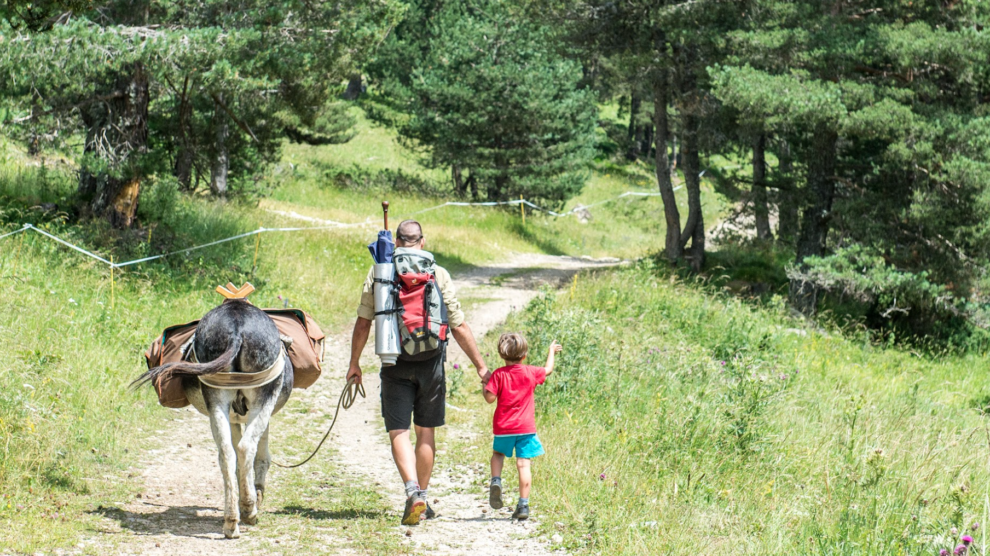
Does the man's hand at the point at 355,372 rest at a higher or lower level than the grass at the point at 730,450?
higher

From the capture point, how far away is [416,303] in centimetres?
544

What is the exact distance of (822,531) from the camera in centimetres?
523

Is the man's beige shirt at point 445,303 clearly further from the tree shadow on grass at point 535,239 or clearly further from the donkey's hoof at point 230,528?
the tree shadow on grass at point 535,239

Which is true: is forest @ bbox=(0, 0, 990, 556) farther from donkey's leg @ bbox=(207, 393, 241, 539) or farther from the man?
the man

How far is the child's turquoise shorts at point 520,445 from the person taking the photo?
5.68 metres

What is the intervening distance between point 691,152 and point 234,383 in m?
15.6

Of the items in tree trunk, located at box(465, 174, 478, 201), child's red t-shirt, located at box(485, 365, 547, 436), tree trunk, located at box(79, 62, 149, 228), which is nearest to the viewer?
child's red t-shirt, located at box(485, 365, 547, 436)

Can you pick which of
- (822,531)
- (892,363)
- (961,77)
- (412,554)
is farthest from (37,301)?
→ (961,77)

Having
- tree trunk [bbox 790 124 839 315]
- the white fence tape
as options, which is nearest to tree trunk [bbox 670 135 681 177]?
the white fence tape

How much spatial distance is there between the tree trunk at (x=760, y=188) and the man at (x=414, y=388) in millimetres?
13829

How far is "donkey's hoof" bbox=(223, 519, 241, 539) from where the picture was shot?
5.13 meters

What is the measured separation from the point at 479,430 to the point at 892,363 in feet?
A: 31.1

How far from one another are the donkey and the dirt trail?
10.2 inches

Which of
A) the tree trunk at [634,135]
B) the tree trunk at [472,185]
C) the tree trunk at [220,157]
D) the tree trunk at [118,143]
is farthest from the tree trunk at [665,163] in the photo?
the tree trunk at [634,135]
